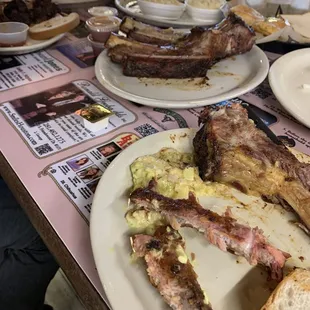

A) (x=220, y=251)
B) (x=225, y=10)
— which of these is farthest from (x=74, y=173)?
(x=225, y=10)

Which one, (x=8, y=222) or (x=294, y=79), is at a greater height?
(x=294, y=79)

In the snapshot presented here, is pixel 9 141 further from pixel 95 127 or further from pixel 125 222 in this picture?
pixel 125 222

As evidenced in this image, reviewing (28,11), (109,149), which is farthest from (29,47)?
(109,149)

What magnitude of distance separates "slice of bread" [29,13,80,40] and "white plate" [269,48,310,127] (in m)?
0.99

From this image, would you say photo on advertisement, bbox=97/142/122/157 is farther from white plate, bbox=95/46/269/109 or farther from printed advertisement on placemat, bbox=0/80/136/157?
white plate, bbox=95/46/269/109

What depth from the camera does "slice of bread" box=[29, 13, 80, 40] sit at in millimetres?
1839

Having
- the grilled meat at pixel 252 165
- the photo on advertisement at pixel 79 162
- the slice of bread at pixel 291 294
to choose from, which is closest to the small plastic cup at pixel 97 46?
the photo on advertisement at pixel 79 162

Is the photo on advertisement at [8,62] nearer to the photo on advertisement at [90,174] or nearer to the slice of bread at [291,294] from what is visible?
the photo on advertisement at [90,174]

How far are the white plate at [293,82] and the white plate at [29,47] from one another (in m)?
1.00

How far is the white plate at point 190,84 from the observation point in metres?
1.34

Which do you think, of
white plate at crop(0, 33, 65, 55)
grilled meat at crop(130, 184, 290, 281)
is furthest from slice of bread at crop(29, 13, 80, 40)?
grilled meat at crop(130, 184, 290, 281)

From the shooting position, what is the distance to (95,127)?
1.29 m

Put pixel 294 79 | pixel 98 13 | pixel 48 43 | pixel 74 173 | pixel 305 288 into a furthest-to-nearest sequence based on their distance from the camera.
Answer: pixel 98 13 < pixel 48 43 < pixel 294 79 < pixel 74 173 < pixel 305 288

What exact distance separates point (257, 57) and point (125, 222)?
3.43ft
